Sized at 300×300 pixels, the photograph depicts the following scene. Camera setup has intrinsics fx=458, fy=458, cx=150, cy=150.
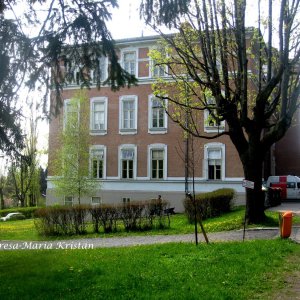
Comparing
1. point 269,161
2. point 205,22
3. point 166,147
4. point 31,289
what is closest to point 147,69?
point 166,147

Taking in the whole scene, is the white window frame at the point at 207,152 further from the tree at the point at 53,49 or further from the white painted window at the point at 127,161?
the tree at the point at 53,49

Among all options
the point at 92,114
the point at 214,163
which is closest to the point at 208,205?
the point at 214,163

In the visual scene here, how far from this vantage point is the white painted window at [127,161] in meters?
39.6

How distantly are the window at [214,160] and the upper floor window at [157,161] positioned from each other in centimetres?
366

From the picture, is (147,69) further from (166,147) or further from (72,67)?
(72,67)

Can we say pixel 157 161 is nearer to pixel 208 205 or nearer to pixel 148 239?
pixel 208 205

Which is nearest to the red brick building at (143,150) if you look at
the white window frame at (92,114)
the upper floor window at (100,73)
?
the white window frame at (92,114)

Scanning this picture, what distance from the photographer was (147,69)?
1539 inches

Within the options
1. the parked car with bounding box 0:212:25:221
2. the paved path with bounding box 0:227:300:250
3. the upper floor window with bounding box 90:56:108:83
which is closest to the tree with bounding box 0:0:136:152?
the upper floor window with bounding box 90:56:108:83

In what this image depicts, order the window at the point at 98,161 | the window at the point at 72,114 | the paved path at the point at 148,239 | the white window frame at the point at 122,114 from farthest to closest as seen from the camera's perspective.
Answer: the window at the point at 98,161
the white window frame at the point at 122,114
the window at the point at 72,114
the paved path at the point at 148,239

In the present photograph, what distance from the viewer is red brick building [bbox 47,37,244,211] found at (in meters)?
37.0

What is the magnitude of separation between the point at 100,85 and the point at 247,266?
495 cm

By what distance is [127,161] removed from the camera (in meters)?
40.0

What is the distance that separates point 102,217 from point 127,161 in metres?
18.8
